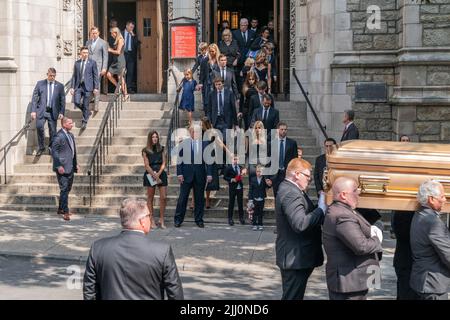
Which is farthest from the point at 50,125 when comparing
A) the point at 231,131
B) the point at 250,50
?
the point at 250,50

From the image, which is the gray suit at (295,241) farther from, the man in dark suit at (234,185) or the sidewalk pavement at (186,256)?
the man in dark suit at (234,185)

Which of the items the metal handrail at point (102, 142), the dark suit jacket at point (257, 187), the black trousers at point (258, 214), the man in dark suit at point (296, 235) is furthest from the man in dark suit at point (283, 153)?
the man in dark suit at point (296, 235)

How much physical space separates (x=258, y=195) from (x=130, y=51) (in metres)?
8.24

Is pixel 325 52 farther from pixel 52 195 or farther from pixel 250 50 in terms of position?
pixel 52 195

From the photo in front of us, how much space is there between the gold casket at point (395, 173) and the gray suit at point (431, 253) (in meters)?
0.21

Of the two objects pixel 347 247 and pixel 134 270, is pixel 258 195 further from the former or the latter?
pixel 134 270

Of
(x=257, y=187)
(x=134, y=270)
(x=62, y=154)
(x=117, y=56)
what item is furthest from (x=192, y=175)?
(x=134, y=270)

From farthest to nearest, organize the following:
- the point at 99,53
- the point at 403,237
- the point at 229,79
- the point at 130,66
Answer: the point at 130,66 → the point at 99,53 → the point at 229,79 → the point at 403,237

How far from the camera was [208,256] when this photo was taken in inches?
464

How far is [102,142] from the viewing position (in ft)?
55.9

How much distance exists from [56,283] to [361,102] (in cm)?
857

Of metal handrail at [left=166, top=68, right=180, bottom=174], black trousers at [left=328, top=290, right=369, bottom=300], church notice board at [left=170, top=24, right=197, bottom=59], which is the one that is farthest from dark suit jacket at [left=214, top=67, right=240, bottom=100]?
black trousers at [left=328, top=290, right=369, bottom=300]

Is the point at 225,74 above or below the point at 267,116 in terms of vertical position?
above
